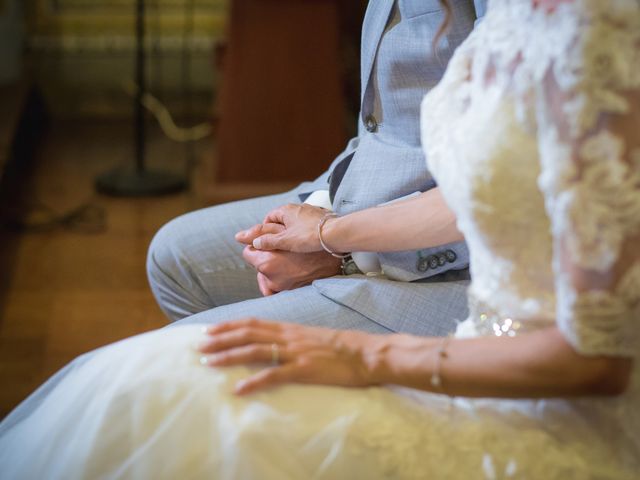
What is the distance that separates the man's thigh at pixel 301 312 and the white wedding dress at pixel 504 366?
0.80ft

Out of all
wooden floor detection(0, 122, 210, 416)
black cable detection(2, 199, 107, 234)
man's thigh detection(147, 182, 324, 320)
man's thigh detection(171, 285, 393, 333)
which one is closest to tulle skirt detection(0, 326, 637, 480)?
man's thigh detection(171, 285, 393, 333)

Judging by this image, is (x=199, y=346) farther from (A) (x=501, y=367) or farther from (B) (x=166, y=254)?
(B) (x=166, y=254)

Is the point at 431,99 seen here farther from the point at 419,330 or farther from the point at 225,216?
the point at 225,216

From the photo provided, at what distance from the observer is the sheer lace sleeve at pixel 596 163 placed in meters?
0.77

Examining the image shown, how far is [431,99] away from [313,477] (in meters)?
0.41

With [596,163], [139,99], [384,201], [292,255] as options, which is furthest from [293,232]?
[139,99]

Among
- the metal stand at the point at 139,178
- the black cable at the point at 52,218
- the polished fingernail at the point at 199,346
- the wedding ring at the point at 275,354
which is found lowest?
the black cable at the point at 52,218

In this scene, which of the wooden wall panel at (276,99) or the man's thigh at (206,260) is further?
the wooden wall panel at (276,99)

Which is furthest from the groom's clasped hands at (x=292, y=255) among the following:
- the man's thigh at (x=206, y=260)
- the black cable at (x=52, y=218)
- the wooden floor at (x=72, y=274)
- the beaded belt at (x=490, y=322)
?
the black cable at (x=52, y=218)

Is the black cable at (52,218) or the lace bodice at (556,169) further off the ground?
the lace bodice at (556,169)

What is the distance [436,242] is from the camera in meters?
1.20

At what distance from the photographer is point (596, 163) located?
2.54 ft

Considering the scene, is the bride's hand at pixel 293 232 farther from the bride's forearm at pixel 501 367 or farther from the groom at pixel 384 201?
the bride's forearm at pixel 501 367

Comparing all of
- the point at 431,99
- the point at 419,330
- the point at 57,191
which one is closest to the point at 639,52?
the point at 431,99
